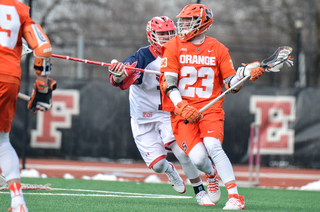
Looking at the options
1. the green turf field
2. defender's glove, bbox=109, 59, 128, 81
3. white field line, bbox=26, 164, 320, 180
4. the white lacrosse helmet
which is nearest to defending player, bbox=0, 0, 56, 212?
the green turf field

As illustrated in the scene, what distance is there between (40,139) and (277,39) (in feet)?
25.4

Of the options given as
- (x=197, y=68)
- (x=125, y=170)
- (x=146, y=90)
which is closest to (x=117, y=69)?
(x=146, y=90)

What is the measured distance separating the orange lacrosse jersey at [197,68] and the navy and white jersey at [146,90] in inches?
30.7

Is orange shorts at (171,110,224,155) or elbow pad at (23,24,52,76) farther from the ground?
elbow pad at (23,24,52,76)

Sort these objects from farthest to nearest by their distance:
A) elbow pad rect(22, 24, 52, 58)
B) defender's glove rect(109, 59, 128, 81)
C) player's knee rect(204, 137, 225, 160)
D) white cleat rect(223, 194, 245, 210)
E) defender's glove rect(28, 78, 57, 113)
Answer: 1. defender's glove rect(109, 59, 128, 81)
2. player's knee rect(204, 137, 225, 160)
3. white cleat rect(223, 194, 245, 210)
4. defender's glove rect(28, 78, 57, 113)
5. elbow pad rect(22, 24, 52, 58)

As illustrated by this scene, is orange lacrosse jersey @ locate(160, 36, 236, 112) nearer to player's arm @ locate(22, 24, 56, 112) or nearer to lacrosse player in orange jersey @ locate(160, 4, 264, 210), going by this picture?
lacrosse player in orange jersey @ locate(160, 4, 264, 210)

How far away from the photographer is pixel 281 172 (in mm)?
10578

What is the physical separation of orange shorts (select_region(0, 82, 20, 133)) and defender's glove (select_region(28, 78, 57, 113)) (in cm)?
21

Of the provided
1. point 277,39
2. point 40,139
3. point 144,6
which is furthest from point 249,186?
point 144,6

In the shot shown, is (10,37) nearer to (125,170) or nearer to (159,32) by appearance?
(159,32)

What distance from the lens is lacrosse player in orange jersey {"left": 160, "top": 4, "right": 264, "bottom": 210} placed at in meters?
4.55

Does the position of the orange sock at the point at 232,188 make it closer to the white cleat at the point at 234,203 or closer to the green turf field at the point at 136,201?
the white cleat at the point at 234,203

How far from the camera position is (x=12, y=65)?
3498 mm

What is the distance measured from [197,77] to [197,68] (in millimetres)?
84
